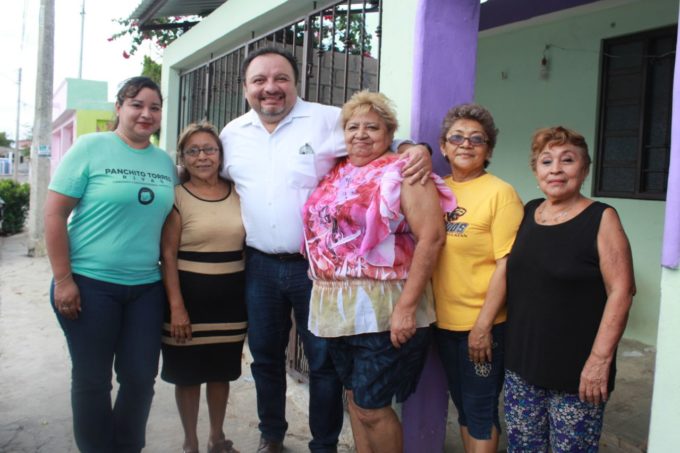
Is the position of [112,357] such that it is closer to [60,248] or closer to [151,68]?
[60,248]

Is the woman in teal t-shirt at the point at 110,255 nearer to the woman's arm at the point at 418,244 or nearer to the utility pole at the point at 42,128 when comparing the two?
the woman's arm at the point at 418,244

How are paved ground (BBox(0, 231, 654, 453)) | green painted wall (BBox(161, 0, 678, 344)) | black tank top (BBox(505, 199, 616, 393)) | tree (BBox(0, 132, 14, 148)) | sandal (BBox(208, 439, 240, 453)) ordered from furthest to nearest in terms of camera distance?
tree (BBox(0, 132, 14, 148)) < green painted wall (BBox(161, 0, 678, 344)) < paved ground (BBox(0, 231, 654, 453)) < sandal (BBox(208, 439, 240, 453)) < black tank top (BBox(505, 199, 616, 393))

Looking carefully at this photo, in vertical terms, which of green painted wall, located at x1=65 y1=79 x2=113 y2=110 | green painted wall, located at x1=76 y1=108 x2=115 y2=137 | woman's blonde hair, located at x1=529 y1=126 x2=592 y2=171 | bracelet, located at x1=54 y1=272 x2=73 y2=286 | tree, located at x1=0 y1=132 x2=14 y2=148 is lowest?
bracelet, located at x1=54 y1=272 x2=73 y2=286

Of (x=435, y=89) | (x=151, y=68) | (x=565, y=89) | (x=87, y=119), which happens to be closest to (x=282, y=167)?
(x=435, y=89)

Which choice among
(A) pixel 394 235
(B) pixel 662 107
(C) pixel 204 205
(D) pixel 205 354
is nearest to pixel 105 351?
(D) pixel 205 354

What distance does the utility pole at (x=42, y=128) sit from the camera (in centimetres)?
991

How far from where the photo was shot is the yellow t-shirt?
2.24 metres

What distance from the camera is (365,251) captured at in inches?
90.0

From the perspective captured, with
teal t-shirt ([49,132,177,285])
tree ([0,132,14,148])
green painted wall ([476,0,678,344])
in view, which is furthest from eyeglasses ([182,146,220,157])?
tree ([0,132,14,148])

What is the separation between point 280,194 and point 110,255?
81cm

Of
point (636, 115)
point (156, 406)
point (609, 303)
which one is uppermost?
point (636, 115)

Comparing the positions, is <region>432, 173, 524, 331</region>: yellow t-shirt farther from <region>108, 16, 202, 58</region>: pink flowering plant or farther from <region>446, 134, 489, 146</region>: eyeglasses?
<region>108, 16, 202, 58</region>: pink flowering plant

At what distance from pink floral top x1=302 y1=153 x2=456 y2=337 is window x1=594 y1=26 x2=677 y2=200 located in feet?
11.1

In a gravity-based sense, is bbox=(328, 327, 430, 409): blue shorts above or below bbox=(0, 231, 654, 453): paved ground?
above
